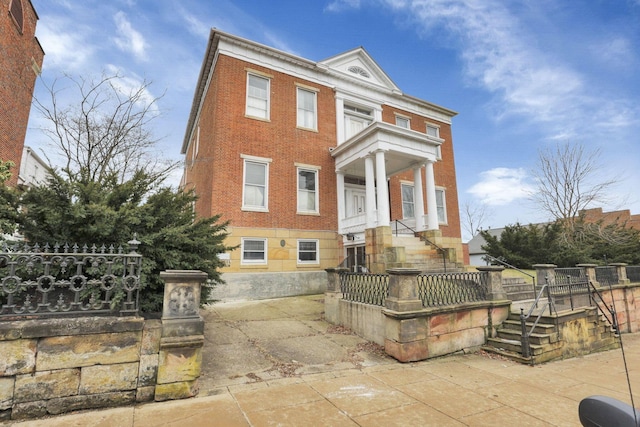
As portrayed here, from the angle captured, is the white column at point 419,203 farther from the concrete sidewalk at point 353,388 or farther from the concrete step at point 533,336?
the concrete sidewalk at point 353,388

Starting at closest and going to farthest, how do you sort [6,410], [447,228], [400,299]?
[6,410], [400,299], [447,228]

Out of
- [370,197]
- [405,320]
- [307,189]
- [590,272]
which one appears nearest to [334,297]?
[405,320]

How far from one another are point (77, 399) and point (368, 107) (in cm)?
1682

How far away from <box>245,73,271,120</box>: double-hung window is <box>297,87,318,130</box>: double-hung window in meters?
1.64

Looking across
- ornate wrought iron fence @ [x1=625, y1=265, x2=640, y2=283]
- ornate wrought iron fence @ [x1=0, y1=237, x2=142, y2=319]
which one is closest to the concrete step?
ornate wrought iron fence @ [x1=0, y1=237, x2=142, y2=319]

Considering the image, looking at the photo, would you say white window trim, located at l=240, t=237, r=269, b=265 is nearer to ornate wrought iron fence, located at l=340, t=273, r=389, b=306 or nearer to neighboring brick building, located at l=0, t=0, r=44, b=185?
ornate wrought iron fence, located at l=340, t=273, r=389, b=306

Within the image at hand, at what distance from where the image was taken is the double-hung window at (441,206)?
18.7m

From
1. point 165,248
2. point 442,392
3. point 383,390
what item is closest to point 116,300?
point 165,248

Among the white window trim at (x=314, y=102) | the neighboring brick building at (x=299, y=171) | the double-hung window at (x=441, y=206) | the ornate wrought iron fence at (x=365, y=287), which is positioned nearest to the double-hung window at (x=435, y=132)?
the double-hung window at (x=441, y=206)

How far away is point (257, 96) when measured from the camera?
14500 mm

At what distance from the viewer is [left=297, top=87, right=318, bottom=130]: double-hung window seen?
15352 millimetres

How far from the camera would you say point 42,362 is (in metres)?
3.83

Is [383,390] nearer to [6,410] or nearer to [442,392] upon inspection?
[442,392]

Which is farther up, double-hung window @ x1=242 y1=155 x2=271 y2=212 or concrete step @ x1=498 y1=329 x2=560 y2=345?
double-hung window @ x1=242 y1=155 x2=271 y2=212
